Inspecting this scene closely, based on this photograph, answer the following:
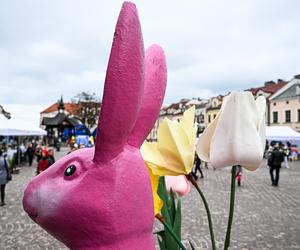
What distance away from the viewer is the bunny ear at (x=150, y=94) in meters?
1.32

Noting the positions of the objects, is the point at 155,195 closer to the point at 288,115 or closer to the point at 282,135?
the point at 282,135

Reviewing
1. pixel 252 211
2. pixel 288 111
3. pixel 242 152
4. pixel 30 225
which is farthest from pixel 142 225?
pixel 288 111

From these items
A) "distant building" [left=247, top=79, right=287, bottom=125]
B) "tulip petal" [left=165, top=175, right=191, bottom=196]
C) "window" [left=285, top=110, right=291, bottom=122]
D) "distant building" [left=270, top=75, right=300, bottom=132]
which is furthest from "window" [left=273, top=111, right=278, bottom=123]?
"tulip petal" [left=165, top=175, right=191, bottom=196]

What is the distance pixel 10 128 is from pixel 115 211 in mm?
11766

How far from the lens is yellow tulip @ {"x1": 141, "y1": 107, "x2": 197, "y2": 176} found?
1.11m

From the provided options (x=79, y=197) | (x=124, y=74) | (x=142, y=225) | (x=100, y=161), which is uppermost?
(x=124, y=74)

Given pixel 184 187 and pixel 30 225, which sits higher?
pixel 184 187

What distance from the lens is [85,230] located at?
1136 mm

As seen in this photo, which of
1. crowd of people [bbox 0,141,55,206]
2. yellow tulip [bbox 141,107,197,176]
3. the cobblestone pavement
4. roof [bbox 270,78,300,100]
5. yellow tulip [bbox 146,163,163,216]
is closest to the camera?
yellow tulip [bbox 141,107,197,176]

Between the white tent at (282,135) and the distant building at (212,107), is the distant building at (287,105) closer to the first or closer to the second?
the distant building at (212,107)

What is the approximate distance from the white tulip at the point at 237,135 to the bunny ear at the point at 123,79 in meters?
0.31

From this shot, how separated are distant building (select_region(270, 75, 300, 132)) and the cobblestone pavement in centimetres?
2341

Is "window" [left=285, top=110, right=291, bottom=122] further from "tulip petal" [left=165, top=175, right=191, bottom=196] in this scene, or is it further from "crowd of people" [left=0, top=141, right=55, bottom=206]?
"tulip petal" [left=165, top=175, right=191, bottom=196]

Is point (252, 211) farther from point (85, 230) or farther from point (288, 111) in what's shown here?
point (288, 111)
